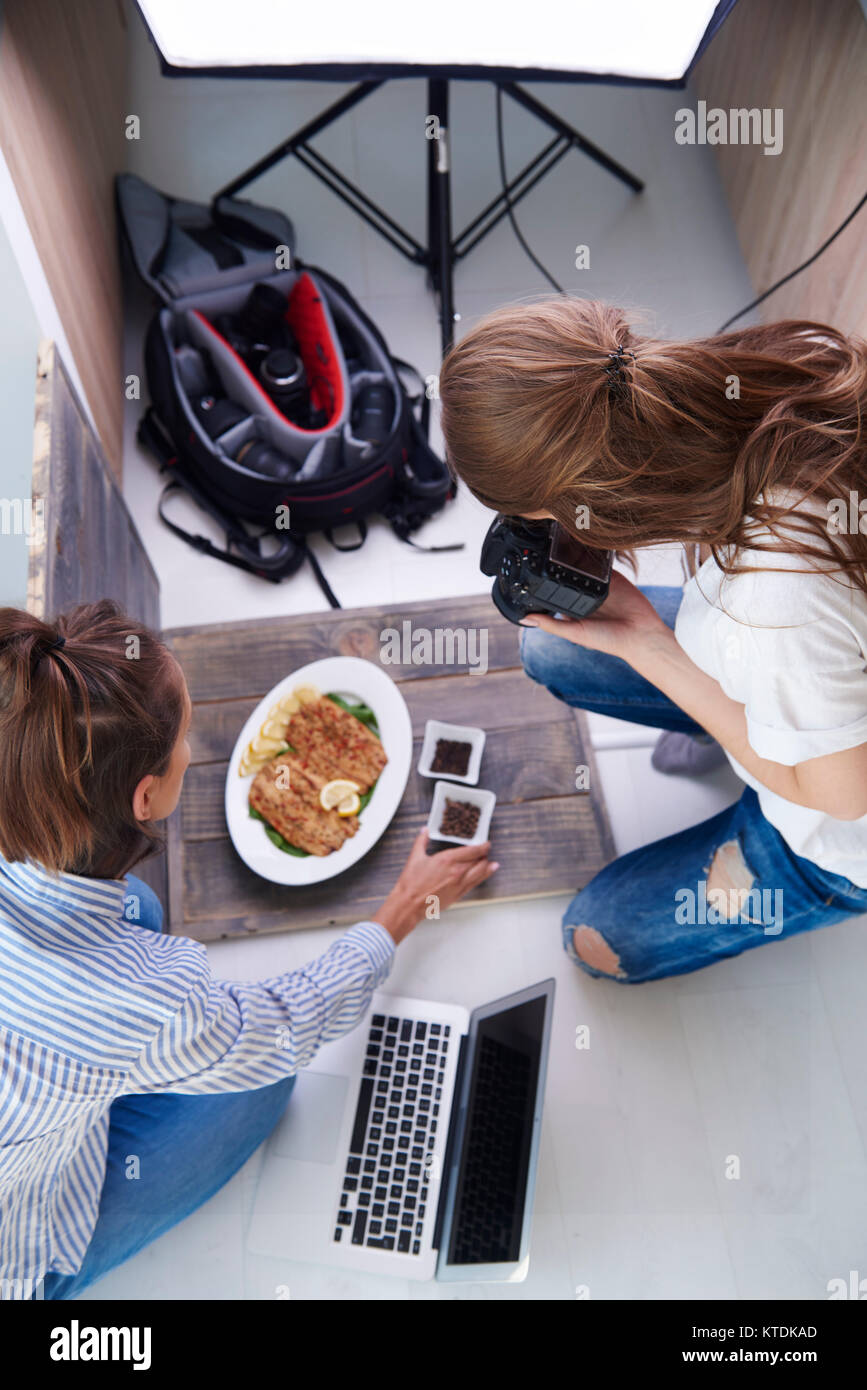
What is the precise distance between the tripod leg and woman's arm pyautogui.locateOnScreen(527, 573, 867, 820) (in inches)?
37.1

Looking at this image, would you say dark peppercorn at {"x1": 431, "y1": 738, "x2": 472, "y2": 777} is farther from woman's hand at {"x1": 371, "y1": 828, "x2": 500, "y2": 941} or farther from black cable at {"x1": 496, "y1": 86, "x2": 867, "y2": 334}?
black cable at {"x1": 496, "y1": 86, "x2": 867, "y2": 334}

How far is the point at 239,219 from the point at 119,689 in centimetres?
178

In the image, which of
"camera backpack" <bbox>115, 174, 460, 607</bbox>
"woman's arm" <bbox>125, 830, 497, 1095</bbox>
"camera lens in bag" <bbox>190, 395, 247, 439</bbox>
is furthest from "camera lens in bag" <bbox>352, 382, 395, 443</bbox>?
"woman's arm" <bbox>125, 830, 497, 1095</bbox>

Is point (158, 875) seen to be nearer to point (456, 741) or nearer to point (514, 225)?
point (456, 741)

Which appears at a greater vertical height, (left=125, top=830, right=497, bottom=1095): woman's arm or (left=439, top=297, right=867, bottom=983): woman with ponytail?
(left=439, top=297, right=867, bottom=983): woman with ponytail

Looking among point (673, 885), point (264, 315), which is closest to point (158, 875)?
point (673, 885)

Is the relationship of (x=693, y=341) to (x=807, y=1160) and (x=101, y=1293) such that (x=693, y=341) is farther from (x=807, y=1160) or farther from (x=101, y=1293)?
(x=101, y=1293)

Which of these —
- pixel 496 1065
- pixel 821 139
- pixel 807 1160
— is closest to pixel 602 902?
pixel 496 1065

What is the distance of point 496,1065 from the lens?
1496mm

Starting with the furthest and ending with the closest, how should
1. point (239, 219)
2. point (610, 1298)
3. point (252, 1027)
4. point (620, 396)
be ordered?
point (239, 219), point (610, 1298), point (252, 1027), point (620, 396)

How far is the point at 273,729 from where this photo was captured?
1710 millimetres

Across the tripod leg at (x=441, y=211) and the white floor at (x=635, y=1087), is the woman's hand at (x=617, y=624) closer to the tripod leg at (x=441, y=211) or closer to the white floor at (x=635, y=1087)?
the white floor at (x=635, y=1087)

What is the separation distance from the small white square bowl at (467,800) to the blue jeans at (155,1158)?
487 mm

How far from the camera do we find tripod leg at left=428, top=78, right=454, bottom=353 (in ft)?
6.30
